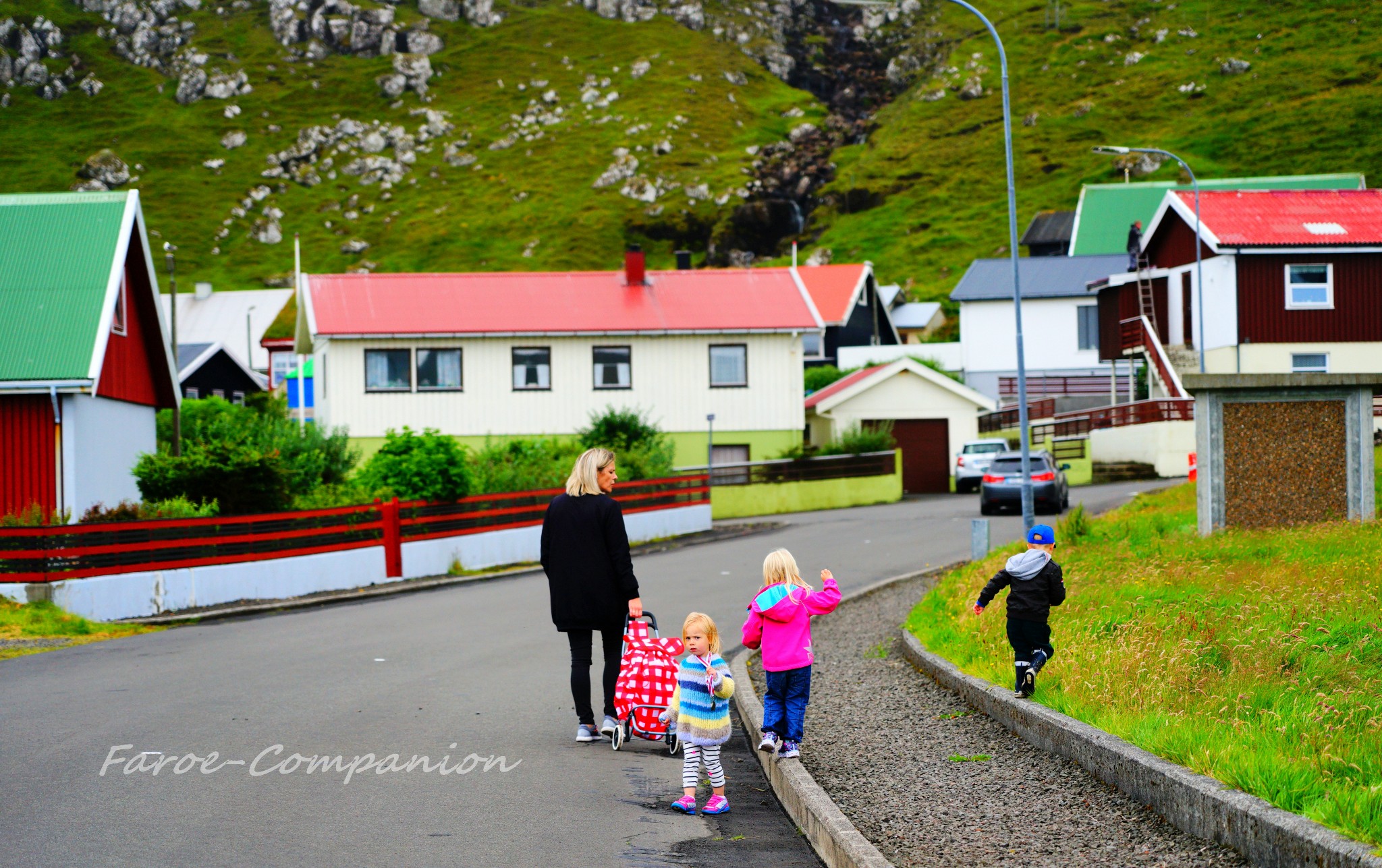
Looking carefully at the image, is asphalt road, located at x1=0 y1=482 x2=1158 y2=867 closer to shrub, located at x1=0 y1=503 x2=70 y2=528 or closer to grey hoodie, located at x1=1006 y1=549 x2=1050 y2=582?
grey hoodie, located at x1=1006 y1=549 x2=1050 y2=582

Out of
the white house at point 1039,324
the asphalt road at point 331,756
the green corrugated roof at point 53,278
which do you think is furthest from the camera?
the white house at point 1039,324

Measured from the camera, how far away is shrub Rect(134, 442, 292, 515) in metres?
20.0

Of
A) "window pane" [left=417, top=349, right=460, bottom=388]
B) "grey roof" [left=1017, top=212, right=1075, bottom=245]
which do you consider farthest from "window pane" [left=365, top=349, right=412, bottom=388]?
"grey roof" [left=1017, top=212, right=1075, bottom=245]

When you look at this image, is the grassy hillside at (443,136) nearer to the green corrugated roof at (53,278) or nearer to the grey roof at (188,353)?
the grey roof at (188,353)

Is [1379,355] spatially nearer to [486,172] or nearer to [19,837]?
[19,837]

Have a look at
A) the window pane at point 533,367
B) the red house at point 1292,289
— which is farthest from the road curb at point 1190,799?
the red house at point 1292,289

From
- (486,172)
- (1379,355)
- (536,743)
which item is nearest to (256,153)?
(486,172)

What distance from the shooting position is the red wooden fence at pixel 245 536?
1639 cm

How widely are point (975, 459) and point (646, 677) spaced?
33512mm

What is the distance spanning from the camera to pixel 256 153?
6230 inches

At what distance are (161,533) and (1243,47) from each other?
137 meters

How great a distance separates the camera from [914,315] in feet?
279

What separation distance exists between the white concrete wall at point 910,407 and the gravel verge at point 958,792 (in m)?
33.7

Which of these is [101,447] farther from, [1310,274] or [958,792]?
[1310,274]
